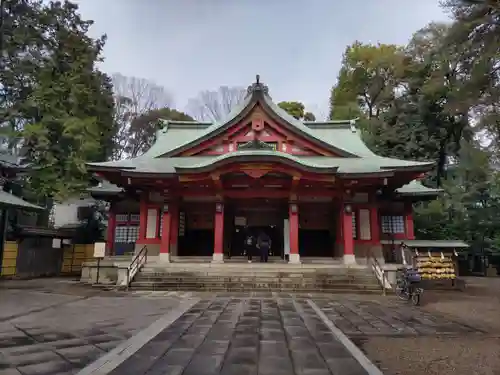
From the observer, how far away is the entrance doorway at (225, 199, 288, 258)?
1909 centimetres

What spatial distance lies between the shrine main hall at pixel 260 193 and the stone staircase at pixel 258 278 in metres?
1.23

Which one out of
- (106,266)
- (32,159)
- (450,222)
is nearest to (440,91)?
(450,222)

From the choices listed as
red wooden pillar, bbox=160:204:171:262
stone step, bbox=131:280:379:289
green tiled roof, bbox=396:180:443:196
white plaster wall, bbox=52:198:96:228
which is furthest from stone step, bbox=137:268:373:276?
white plaster wall, bbox=52:198:96:228

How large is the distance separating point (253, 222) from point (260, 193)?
3.08m

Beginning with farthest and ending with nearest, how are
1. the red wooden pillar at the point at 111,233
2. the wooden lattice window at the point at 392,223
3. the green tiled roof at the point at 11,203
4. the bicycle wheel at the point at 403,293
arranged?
the red wooden pillar at the point at 111,233
the wooden lattice window at the point at 392,223
the green tiled roof at the point at 11,203
the bicycle wheel at the point at 403,293

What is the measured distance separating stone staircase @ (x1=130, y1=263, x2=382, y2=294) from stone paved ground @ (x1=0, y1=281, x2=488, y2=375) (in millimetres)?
2181

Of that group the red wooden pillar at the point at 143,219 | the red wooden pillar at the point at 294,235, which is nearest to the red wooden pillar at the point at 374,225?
the red wooden pillar at the point at 294,235

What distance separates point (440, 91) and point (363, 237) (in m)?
16.5

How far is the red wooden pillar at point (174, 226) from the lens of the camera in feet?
55.9

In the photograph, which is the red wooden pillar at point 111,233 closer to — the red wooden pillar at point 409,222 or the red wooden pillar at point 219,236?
the red wooden pillar at point 219,236

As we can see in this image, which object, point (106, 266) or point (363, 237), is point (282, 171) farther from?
point (106, 266)

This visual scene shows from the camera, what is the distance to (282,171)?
15.7 m

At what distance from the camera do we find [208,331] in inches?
252

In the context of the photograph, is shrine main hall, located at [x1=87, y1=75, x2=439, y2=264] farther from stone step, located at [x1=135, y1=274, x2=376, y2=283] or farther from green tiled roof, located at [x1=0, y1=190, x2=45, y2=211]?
green tiled roof, located at [x1=0, y1=190, x2=45, y2=211]
